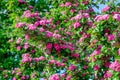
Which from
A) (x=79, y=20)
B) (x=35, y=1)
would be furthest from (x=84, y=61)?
(x=35, y=1)

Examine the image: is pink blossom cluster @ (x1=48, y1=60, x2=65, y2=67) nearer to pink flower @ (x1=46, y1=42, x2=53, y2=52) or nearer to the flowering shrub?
the flowering shrub

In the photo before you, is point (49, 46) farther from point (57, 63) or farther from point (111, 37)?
point (111, 37)

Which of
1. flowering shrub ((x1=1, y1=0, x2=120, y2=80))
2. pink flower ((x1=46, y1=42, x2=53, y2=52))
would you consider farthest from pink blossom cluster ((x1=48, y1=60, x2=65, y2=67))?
pink flower ((x1=46, y1=42, x2=53, y2=52))

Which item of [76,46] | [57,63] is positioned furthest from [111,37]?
[57,63]

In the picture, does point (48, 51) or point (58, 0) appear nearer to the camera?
point (48, 51)

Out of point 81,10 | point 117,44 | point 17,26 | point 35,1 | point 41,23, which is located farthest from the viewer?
point 35,1

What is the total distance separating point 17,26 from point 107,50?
2728 millimetres

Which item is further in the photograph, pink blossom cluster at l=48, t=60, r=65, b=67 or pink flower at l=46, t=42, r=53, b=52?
pink blossom cluster at l=48, t=60, r=65, b=67

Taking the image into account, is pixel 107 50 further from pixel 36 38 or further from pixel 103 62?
pixel 36 38

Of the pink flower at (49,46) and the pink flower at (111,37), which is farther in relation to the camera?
the pink flower at (49,46)

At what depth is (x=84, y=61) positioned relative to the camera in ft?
40.4

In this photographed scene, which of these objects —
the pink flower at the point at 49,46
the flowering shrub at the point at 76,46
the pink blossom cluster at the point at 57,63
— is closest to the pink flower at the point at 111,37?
the flowering shrub at the point at 76,46

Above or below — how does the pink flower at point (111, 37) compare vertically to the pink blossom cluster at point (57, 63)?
above

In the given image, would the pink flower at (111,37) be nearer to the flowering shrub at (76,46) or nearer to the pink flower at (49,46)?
the flowering shrub at (76,46)
